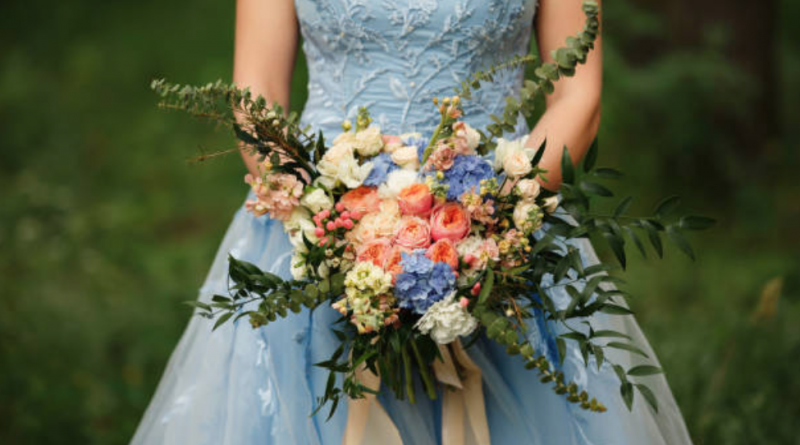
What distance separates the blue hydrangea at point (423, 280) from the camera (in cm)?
149

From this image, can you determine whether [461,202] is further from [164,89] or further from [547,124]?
[164,89]

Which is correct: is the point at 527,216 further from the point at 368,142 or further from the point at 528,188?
the point at 368,142

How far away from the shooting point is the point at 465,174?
5.13ft

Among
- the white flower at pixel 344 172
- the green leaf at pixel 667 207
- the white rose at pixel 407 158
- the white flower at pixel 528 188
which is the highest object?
the white rose at pixel 407 158

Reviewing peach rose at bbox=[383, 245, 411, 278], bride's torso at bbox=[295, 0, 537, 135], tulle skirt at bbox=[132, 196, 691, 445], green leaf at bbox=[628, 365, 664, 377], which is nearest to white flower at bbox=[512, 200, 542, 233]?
peach rose at bbox=[383, 245, 411, 278]

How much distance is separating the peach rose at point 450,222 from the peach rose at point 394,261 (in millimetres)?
71

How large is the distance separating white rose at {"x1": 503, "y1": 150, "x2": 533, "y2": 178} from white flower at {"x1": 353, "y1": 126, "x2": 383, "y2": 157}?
0.86ft

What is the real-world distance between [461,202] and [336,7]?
Answer: 2.33 ft

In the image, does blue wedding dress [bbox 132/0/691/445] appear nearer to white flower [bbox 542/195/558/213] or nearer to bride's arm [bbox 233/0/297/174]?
bride's arm [bbox 233/0/297/174]

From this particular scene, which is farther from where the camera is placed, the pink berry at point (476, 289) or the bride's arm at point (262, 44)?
the bride's arm at point (262, 44)

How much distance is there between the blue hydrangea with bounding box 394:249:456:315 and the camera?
4.89 ft

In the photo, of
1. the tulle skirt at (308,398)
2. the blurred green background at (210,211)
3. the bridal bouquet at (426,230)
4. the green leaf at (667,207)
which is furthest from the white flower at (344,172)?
the blurred green background at (210,211)

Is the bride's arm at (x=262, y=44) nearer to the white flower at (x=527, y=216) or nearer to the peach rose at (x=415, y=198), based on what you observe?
the peach rose at (x=415, y=198)

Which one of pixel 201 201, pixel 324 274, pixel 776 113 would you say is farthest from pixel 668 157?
pixel 324 274
